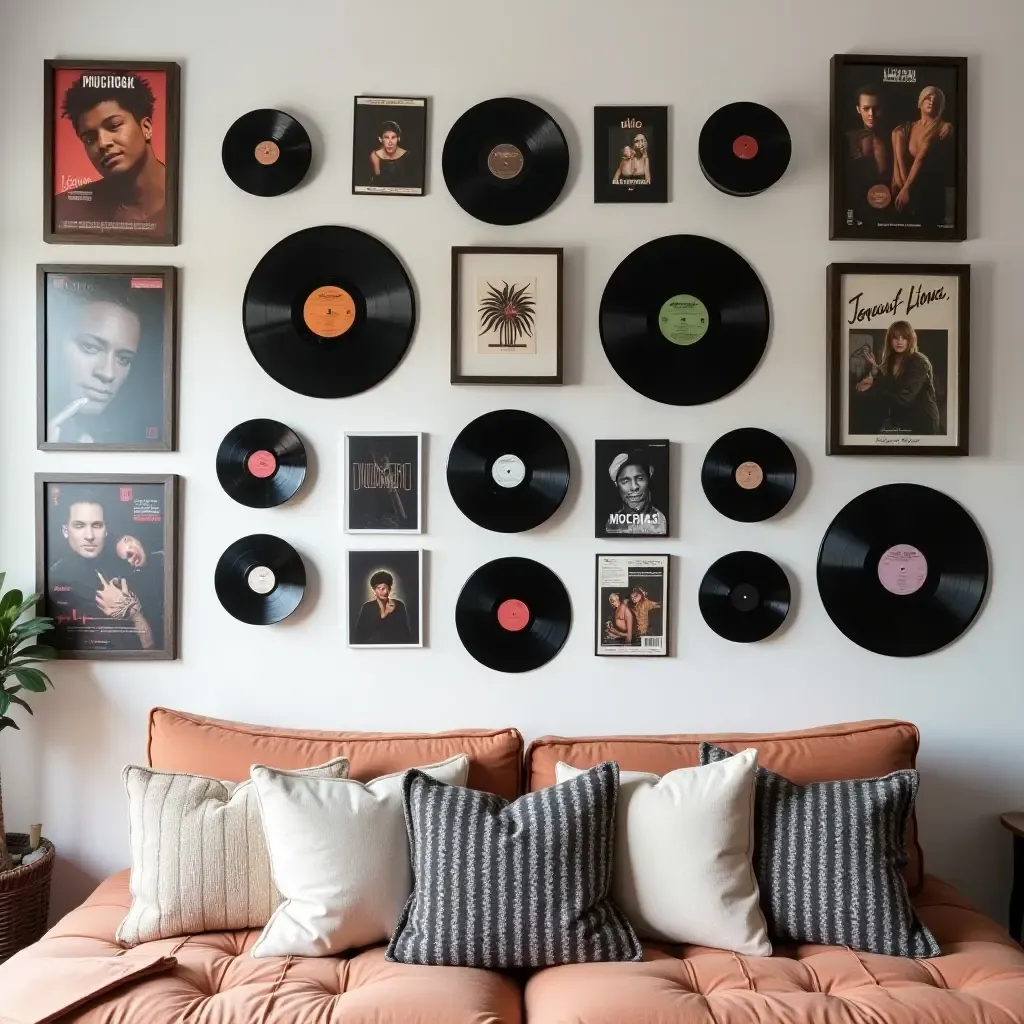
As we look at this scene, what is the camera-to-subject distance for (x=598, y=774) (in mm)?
2127

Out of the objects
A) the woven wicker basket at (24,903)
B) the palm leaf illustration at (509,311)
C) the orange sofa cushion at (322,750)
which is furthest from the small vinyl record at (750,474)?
the woven wicker basket at (24,903)

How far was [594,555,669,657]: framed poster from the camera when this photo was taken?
8.74ft

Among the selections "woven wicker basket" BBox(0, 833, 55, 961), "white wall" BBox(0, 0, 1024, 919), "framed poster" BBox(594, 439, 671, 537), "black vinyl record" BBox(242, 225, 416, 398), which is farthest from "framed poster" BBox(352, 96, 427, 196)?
"woven wicker basket" BBox(0, 833, 55, 961)

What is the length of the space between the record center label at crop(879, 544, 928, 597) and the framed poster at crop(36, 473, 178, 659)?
2.02 m

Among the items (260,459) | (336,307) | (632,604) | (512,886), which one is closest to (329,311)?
(336,307)

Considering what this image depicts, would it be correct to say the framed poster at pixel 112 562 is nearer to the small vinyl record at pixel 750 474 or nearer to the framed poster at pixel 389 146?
the framed poster at pixel 389 146

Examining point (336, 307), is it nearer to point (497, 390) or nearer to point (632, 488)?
point (497, 390)

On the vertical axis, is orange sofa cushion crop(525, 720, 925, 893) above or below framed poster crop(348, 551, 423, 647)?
below

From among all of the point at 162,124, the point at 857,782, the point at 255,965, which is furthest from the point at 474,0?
the point at 255,965

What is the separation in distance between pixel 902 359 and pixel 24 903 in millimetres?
2777

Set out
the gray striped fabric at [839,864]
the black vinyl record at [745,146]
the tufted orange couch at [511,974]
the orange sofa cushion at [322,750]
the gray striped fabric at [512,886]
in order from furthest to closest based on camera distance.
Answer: the black vinyl record at [745,146] → the orange sofa cushion at [322,750] → the gray striped fabric at [839,864] → the gray striped fabric at [512,886] → the tufted orange couch at [511,974]

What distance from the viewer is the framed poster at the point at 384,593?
8.73 ft

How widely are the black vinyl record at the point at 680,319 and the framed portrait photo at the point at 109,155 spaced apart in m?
1.29

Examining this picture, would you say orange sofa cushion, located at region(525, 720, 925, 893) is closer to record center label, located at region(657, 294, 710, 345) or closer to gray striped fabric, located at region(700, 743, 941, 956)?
gray striped fabric, located at region(700, 743, 941, 956)
